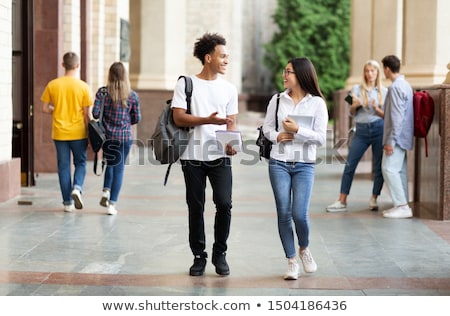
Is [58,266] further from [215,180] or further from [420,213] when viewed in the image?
[420,213]

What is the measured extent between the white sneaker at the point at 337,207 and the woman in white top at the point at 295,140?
4518 millimetres

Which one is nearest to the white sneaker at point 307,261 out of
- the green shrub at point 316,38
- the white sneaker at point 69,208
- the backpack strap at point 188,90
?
the backpack strap at point 188,90

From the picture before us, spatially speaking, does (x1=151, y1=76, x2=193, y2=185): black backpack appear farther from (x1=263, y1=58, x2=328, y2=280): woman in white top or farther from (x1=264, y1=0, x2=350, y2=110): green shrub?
(x1=264, y1=0, x2=350, y2=110): green shrub

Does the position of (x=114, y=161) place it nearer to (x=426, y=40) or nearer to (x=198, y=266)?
(x=198, y=266)

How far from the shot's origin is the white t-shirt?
7785 millimetres

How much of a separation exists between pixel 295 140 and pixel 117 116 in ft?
13.7

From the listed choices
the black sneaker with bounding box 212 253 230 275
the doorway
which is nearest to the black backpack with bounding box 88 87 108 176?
the doorway

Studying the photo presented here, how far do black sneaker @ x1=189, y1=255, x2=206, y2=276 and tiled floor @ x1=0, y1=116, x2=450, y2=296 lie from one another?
57mm

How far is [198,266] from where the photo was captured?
26.1 ft

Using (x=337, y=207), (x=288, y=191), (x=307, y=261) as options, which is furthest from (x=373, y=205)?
(x=288, y=191)

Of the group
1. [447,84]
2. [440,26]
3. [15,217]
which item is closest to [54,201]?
[15,217]

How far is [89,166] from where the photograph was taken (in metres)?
18.5

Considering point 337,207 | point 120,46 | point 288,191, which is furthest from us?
point 120,46

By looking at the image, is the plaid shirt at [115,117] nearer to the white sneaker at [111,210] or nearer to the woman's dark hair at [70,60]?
the woman's dark hair at [70,60]
